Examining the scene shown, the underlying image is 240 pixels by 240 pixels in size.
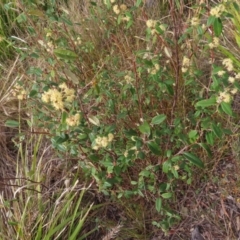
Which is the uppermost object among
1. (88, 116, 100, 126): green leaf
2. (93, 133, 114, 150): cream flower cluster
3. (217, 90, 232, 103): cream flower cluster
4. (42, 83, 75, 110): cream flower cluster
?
(42, 83, 75, 110): cream flower cluster

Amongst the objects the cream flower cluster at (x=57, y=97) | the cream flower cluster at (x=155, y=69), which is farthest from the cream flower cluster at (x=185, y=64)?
the cream flower cluster at (x=57, y=97)

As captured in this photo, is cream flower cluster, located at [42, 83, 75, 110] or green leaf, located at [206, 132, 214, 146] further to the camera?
green leaf, located at [206, 132, 214, 146]

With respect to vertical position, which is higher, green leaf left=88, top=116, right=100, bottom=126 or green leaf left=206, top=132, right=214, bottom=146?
green leaf left=88, top=116, right=100, bottom=126

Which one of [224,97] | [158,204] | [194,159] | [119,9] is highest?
[119,9]

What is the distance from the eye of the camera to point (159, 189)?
64.4 inches

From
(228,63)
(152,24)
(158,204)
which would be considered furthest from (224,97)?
(158,204)

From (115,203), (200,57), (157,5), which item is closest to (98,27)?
(157,5)

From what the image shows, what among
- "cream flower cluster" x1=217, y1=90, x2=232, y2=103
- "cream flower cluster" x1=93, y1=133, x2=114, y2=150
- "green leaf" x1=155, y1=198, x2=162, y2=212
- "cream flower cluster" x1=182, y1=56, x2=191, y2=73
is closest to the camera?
"cream flower cluster" x1=217, y1=90, x2=232, y2=103

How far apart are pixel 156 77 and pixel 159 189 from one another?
447 mm

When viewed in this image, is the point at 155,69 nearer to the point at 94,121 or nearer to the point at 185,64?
the point at 185,64

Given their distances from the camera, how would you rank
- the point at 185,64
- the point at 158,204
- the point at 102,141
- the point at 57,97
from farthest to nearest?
the point at 158,204 → the point at 185,64 → the point at 102,141 → the point at 57,97

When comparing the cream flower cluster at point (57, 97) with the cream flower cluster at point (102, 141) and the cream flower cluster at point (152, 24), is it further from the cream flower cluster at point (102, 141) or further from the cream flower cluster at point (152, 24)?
the cream flower cluster at point (152, 24)

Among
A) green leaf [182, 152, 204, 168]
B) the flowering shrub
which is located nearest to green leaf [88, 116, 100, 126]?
the flowering shrub

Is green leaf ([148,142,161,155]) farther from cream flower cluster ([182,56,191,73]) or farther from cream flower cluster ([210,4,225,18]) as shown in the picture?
cream flower cluster ([210,4,225,18])
